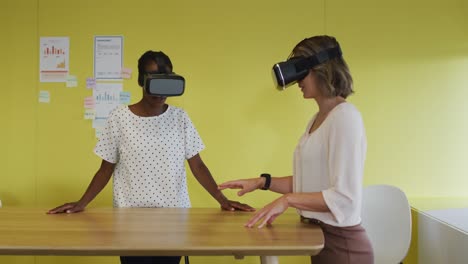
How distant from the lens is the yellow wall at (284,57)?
2.88 meters

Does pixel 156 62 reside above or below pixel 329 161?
above

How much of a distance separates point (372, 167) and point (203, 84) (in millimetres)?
1186

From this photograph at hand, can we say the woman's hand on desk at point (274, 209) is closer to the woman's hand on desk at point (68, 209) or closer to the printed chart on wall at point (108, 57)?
the woman's hand on desk at point (68, 209)

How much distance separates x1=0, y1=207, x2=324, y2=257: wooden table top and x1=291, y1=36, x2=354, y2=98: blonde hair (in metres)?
0.44

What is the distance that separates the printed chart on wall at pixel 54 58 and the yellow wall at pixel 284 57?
0.04 meters

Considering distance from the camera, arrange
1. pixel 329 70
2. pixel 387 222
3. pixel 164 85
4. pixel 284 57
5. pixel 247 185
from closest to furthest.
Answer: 1. pixel 329 70
2. pixel 164 85
3. pixel 247 185
4. pixel 387 222
5. pixel 284 57

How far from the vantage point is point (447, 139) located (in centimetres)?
289

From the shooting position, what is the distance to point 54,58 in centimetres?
296

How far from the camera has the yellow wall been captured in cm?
288

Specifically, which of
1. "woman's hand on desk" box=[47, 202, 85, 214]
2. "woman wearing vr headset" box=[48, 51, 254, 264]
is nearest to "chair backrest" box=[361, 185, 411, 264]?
"woman wearing vr headset" box=[48, 51, 254, 264]

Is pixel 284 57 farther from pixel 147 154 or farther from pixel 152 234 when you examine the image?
pixel 152 234

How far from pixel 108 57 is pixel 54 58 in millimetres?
357

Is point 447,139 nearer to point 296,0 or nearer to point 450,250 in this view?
point 450,250

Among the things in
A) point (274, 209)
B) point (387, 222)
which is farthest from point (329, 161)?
point (387, 222)
